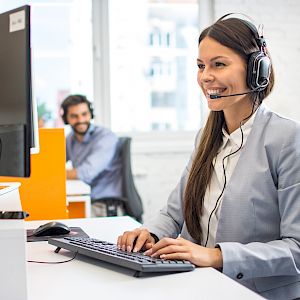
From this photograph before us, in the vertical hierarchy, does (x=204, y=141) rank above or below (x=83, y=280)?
above

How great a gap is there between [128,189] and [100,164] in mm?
245

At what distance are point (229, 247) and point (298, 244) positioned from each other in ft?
A: 0.59

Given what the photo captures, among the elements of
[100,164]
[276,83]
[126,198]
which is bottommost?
[126,198]

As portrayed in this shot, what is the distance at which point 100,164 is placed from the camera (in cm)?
371

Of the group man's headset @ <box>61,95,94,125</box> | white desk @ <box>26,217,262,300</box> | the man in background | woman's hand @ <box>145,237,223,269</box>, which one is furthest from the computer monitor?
man's headset @ <box>61,95,94,125</box>

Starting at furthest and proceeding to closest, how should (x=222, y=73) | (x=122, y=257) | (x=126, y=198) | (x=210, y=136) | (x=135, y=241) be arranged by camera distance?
(x=126, y=198) → (x=210, y=136) → (x=222, y=73) → (x=135, y=241) → (x=122, y=257)

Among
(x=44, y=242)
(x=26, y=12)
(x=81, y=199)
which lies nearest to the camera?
(x=26, y=12)

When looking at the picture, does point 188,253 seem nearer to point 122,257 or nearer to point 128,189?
point 122,257

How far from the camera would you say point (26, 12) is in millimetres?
1062

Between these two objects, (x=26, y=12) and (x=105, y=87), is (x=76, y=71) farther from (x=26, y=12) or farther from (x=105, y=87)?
(x=26, y=12)

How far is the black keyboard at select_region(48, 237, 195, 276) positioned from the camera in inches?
44.0

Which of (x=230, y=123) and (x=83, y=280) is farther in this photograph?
(x=230, y=123)

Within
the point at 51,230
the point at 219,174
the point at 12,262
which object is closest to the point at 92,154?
the point at 51,230

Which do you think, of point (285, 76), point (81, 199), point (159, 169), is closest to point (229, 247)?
point (81, 199)
